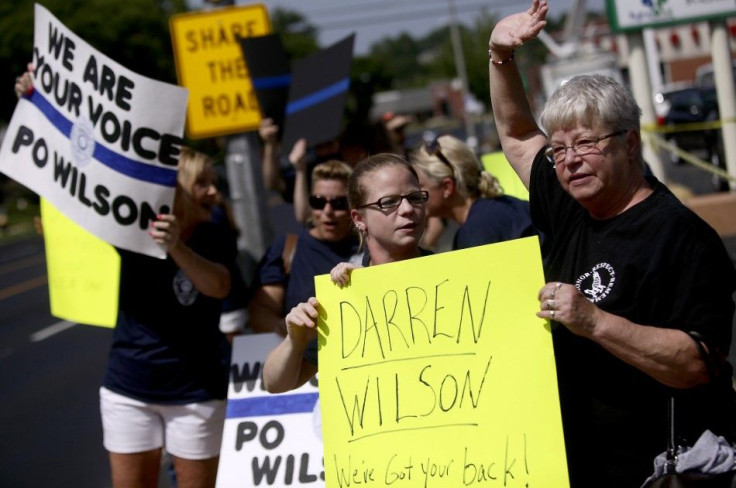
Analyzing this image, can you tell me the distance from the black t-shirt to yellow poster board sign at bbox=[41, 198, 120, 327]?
2453 millimetres

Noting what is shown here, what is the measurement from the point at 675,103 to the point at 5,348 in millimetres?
17702

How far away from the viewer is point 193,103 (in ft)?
23.8

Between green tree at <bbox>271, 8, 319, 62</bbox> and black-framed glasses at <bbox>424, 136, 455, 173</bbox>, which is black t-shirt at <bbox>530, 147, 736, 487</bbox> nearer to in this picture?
black-framed glasses at <bbox>424, 136, 455, 173</bbox>

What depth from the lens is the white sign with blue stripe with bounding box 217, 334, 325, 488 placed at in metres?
4.28

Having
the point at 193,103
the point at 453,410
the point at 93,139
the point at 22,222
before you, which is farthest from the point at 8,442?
the point at 22,222

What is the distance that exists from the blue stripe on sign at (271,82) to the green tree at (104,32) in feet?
146

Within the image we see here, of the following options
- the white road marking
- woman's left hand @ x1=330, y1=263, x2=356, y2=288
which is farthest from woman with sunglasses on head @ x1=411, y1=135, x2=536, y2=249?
the white road marking

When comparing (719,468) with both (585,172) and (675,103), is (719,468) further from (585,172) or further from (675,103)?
(675,103)

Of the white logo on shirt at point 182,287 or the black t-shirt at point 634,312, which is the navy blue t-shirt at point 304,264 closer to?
the white logo on shirt at point 182,287

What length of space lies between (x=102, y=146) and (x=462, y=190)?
149cm

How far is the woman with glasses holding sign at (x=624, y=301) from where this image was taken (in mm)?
2393

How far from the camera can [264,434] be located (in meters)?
4.39

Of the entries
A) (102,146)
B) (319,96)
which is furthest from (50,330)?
(102,146)

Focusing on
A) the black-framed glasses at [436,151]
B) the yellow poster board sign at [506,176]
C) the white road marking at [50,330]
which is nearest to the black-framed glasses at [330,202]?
the black-framed glasses at [436,151]
